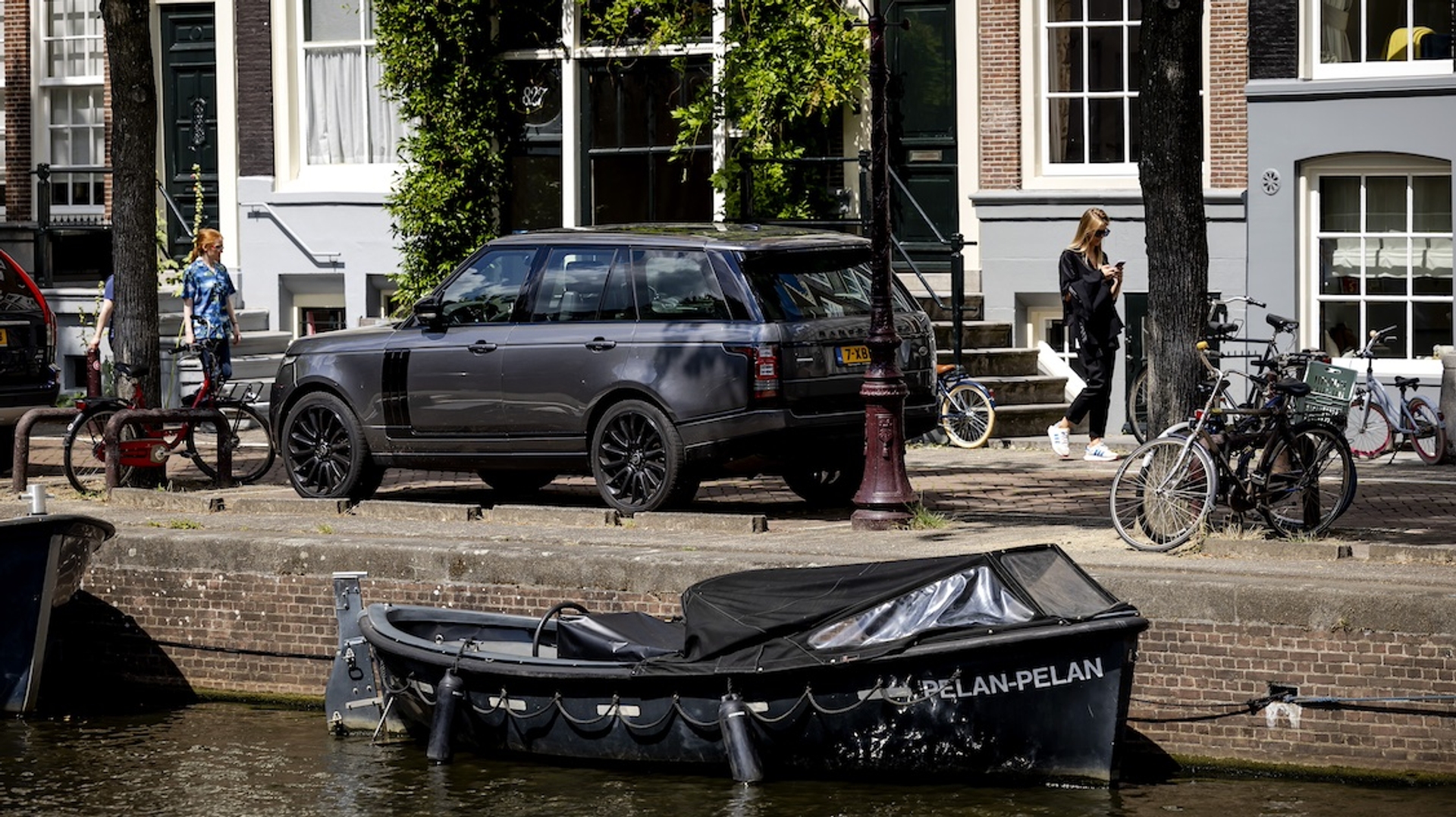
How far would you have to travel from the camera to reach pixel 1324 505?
45.4 feet

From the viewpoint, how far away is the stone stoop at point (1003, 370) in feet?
66.8

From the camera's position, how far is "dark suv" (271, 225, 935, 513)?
1427 cm

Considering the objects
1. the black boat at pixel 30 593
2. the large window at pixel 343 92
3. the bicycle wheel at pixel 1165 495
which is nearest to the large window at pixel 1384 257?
the bicycle wheel at pixel 1165 495

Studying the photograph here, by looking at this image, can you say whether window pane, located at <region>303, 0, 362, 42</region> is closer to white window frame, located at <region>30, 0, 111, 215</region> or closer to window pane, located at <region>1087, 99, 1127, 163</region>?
white window frame, located at <region>30, 0, 111, 215</region>

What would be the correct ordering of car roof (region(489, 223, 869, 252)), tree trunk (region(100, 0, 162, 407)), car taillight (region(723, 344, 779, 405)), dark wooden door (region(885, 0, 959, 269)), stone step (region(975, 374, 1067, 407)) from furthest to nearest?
dark wooden door (region(885, 0, 959, 269))
stone step (region(975, 374, 1067, 407))
tree trunk (region(100, 0, 162, 407))
car roof (region(489, 223, 869, 252))
car taillight (region(723, 344, 779, 405))

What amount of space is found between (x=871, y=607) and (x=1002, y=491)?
520cm

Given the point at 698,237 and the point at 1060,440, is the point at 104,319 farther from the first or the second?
the point at 1060,440

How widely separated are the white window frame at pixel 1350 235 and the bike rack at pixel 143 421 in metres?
9.49

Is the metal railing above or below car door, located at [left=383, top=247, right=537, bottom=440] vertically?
above

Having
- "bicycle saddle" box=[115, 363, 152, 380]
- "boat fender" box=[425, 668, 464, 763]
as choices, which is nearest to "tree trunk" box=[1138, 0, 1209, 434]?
"boat fender" box=[425, 668, 464, 763]

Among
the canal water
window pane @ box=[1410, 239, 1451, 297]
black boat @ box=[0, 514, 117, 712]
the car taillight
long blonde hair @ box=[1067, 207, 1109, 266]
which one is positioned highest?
long blonde hair @ box=[1067, 207, 1109, 266]

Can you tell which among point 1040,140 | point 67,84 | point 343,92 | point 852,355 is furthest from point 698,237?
point 67,84

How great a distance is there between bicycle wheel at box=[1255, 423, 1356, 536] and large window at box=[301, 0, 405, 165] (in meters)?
13.9

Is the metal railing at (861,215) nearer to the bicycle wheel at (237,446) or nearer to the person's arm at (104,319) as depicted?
the bicycle wheel at (237,446)
